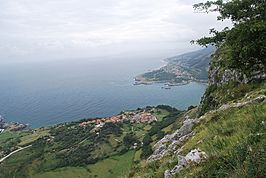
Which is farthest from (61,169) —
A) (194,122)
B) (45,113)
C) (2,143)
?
(45,113)

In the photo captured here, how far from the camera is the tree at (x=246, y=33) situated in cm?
1316

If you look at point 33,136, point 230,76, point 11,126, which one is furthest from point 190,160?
point 11,126

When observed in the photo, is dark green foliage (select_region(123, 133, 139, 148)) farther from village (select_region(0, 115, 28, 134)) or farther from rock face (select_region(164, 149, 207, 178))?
rock face (select_region(164, 149, 207, 178))

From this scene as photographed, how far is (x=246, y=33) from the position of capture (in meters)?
13.4

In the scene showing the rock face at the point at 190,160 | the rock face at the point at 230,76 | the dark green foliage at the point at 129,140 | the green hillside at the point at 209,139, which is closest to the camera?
the green hillside at the point at 209,139

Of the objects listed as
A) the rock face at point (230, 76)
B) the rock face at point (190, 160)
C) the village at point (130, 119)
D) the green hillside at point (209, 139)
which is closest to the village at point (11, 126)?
the green hillside at point (209, 139)

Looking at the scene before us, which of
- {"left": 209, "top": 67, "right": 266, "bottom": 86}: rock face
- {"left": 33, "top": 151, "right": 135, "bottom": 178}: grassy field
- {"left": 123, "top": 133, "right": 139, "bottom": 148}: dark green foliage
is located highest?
{"left": 209, "top": 67, "right": 266, "bottom": 86}: rock face

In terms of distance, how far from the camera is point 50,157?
11056 centimetres

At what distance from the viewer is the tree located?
43.2ft

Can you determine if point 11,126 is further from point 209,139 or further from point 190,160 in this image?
point 190,160

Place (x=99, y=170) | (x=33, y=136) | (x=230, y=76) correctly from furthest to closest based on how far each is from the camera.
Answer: (x=33, y=136), (x=99, y=170), (x=230, y=76)

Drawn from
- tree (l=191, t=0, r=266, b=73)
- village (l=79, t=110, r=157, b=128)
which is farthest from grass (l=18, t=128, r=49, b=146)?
tree (l=191, t=0, r=266, b=73)

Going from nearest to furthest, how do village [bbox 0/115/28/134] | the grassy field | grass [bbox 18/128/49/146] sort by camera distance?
the grassy field, grass [bbox 18/128/49/146], village [bbox 0/115/28/134]

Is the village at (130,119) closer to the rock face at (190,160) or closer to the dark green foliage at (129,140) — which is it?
the dark green foliage at (129,140)
